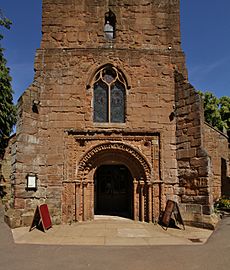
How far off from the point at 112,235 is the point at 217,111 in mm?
21535

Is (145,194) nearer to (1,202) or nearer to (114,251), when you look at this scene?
(114,251)

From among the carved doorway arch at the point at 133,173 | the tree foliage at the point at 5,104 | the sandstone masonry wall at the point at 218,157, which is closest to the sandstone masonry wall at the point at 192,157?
the carved doorway arch at the point at 133,173

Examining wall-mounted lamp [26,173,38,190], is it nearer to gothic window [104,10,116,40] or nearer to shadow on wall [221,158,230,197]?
gothic window [104,10,116,40]

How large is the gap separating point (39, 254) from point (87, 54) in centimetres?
745

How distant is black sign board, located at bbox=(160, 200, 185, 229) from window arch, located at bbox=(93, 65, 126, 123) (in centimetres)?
357

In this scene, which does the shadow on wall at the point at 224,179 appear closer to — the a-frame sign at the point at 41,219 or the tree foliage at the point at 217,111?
the a-frame sign at the point at 41,219

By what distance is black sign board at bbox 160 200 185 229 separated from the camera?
859 centimetres

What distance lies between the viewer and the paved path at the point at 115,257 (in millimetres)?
4859

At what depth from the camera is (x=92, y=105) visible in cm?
1002

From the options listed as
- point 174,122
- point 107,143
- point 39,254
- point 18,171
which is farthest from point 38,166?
point 174,122

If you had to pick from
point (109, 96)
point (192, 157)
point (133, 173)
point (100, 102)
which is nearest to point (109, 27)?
point (109, 96)

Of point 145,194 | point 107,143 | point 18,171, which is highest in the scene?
point 107,143

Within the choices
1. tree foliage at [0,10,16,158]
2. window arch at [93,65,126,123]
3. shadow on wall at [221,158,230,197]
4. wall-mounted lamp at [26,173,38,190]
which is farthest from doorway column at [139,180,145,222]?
tree foliage at [0,10,16,158]

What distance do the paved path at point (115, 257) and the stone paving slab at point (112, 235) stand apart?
16.3 inches
